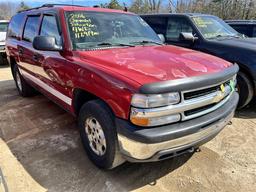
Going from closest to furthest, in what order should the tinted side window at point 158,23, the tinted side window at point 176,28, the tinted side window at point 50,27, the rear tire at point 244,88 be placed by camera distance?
the tinted side window at point 50,27
the rear tire at point 244,88
the tinted side window at point 176,28
the tinted side window at point 158,23

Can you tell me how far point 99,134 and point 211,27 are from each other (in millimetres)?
4150

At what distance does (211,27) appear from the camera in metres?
5.96

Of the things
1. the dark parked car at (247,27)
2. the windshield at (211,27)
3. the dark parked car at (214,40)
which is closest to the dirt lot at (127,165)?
the dark parked car at (214,40)

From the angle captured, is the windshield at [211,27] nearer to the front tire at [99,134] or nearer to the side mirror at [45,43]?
the side mirror at [45,43]

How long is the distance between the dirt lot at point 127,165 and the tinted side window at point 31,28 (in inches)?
58.4

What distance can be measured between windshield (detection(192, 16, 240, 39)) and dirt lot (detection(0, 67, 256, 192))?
212 centimetres

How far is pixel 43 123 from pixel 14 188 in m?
1.71

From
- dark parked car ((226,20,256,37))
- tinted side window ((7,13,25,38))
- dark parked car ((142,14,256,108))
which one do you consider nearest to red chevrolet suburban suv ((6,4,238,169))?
tinted side window ((7,13,25,38))

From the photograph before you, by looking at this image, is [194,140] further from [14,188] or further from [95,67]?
[14,188]

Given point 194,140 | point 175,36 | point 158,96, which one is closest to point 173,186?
point 194,140

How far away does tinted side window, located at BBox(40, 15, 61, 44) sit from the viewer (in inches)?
146

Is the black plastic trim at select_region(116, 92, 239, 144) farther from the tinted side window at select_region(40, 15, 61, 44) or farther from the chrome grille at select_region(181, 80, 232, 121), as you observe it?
the tinted side window at select_region(40, 15, 61, 44)

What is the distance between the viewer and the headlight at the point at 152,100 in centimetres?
242

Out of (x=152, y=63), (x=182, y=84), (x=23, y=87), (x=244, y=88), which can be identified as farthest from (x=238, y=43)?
(x=23, y=87)
